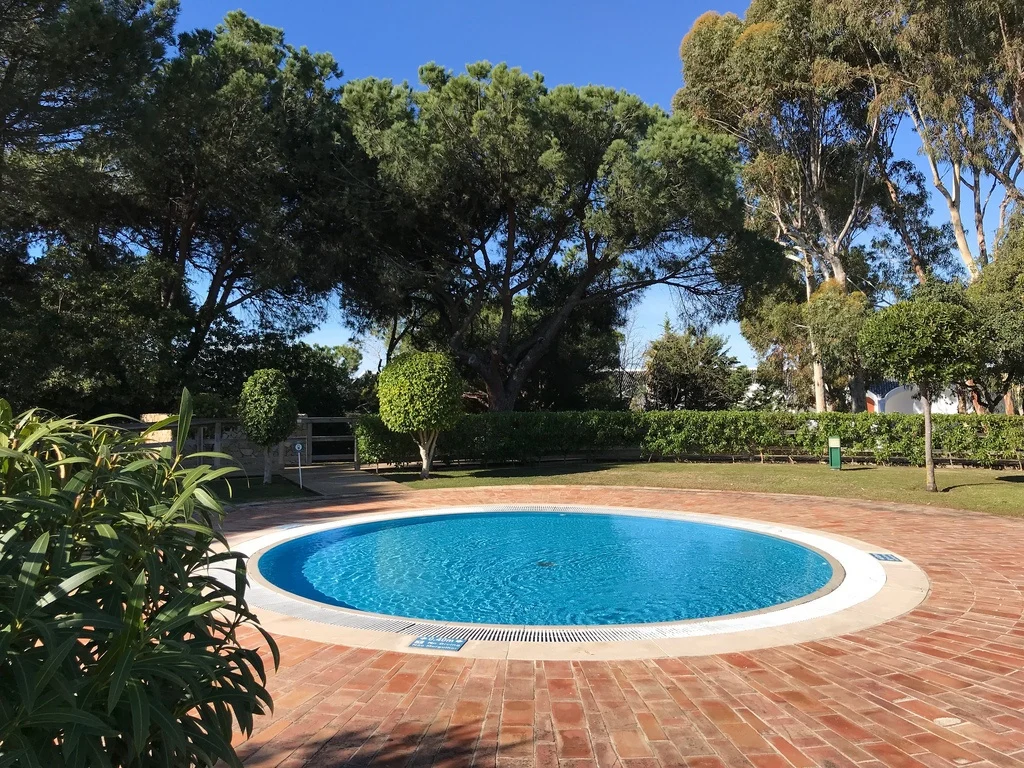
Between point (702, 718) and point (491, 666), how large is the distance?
1.42 metres

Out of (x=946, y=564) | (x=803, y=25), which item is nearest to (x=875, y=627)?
(x=946, y=564)

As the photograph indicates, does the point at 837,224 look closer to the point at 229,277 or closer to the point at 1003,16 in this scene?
the point at 1003,16

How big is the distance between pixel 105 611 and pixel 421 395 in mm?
14523

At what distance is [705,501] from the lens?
11930mm

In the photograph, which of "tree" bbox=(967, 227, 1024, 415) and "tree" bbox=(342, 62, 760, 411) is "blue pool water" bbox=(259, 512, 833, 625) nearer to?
"tree" bbox=(342, 62, 760, 411)

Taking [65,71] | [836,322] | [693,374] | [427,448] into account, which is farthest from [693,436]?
[65,71]

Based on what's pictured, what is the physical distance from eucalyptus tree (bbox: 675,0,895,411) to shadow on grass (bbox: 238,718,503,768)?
22.6 meters

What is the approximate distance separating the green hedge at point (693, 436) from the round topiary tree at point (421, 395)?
5.86ft

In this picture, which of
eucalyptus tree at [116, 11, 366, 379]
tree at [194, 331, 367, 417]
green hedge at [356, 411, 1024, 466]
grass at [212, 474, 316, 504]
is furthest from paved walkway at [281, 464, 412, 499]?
eucalyptus tree at [116, 11, 366, 379]

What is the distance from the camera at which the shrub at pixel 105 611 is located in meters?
1.35

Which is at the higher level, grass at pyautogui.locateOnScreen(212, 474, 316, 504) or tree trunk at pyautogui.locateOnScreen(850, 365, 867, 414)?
tree trunk at pyautogui.locateOnScreen(850, 365, 867, 414)

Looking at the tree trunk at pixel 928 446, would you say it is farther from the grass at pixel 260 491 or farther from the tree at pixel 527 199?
the grass at pixel 260 491

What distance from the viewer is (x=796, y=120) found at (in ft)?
79.8

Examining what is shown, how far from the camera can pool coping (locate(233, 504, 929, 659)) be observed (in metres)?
4.37
